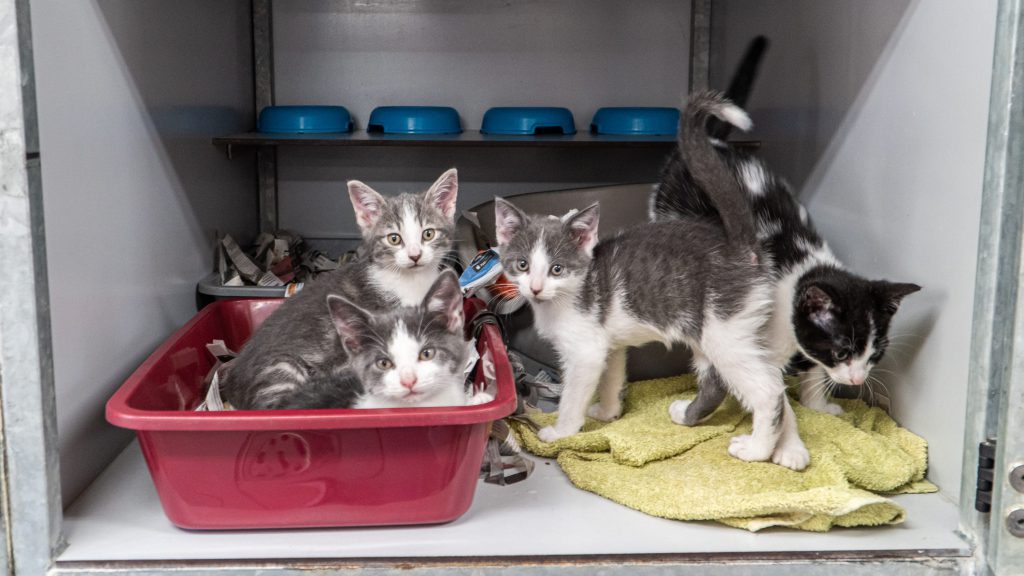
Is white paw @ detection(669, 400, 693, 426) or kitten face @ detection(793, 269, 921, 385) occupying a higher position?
kitten face @ detection(793, 269, 921, 385)

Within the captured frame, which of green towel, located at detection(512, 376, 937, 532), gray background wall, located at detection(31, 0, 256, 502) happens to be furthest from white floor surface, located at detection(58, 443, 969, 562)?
gray background wall, located at detection(31, 0, 256, 502)

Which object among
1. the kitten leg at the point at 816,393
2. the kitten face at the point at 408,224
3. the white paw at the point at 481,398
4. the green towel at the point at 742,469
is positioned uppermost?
the kitten face at the point at 408,224

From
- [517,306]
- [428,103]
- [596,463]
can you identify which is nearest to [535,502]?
[596,463]

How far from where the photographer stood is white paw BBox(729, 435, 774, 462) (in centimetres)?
170

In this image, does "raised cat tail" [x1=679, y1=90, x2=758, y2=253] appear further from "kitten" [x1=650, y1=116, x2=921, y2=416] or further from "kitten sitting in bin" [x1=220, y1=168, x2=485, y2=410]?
"kitten sitting in bin" [x1=220, y1=168, x2=485, y2=410]

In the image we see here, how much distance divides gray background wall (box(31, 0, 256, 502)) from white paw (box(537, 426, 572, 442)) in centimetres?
83

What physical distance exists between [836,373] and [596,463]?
1.61ft

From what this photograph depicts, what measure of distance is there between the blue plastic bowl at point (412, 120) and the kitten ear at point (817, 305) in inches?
49.3

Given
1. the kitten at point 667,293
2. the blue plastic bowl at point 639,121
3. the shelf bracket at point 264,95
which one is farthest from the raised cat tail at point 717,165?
the shelf bracket at point 264,95

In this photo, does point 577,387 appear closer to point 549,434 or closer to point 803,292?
point 549,434

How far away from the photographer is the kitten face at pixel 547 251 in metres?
1.81

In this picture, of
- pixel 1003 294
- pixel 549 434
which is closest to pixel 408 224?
pixel 549 434

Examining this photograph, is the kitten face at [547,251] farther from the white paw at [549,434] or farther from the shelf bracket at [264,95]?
the shelf bracket at [264,95]

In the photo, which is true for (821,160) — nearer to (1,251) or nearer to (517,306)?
(517,306)
